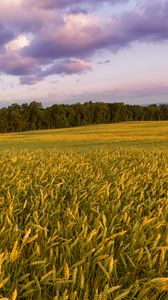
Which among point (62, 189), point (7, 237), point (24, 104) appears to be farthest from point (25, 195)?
point (24, 104)

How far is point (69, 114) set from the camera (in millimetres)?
128125

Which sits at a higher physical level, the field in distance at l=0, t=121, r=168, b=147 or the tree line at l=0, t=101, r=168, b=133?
the tree line at l=0, t=101, r=168, b=133

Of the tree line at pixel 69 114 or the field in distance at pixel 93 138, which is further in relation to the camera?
the tree line at pixel 69 114

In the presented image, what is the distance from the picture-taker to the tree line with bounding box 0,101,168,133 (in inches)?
4614

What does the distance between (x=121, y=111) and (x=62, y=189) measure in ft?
448

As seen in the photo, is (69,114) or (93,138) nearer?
(93,138)

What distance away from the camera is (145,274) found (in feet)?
10.0

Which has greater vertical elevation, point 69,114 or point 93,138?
point 69,114

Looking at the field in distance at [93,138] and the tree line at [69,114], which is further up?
the tree line at [69,114]

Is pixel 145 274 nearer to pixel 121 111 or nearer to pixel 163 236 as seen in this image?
pixel 163 236

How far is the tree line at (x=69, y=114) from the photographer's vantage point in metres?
117

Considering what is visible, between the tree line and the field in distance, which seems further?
the tree line

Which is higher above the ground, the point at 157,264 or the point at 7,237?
the point at 7,237

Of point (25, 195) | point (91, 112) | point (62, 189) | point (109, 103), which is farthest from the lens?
point (109, 103)
